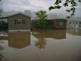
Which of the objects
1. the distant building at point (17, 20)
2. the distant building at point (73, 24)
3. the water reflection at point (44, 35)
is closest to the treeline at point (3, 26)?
the distant building at point (17, 20)

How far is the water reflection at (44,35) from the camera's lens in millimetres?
2721

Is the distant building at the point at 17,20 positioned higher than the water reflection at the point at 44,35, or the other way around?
the distant building at the point at 17,20

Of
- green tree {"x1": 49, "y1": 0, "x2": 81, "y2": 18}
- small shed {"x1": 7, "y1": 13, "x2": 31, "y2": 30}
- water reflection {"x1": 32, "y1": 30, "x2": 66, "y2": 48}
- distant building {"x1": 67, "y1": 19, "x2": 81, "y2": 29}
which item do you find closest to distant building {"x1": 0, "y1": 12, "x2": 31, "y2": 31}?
small shed {"x1": 7, "y1": 13, "x2": 31, "y2": 30}

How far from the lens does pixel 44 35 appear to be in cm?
273

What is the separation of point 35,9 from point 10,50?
0.49m

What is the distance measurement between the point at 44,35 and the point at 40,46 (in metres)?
0.12

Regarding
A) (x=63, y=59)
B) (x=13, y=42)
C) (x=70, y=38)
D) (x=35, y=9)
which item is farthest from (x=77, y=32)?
(x=13, y=42)

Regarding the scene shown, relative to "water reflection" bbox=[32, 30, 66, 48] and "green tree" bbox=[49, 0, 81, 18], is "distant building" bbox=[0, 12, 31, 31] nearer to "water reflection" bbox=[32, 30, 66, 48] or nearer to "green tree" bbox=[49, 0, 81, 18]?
"water reflection" bbox=[32, 30, 66, 48]

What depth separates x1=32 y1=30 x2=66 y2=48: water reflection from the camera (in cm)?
272

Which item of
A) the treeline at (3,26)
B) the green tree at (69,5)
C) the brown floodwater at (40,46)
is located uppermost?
Result: the green tree at (69,5)

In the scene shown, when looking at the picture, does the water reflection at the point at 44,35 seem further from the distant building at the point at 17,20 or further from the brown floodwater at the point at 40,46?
the distant building at the point at 17,20

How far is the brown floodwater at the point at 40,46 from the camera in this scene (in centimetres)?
270

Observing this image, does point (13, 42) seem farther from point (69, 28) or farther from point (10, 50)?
point (69, 28)

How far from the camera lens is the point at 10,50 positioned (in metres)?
2.70
